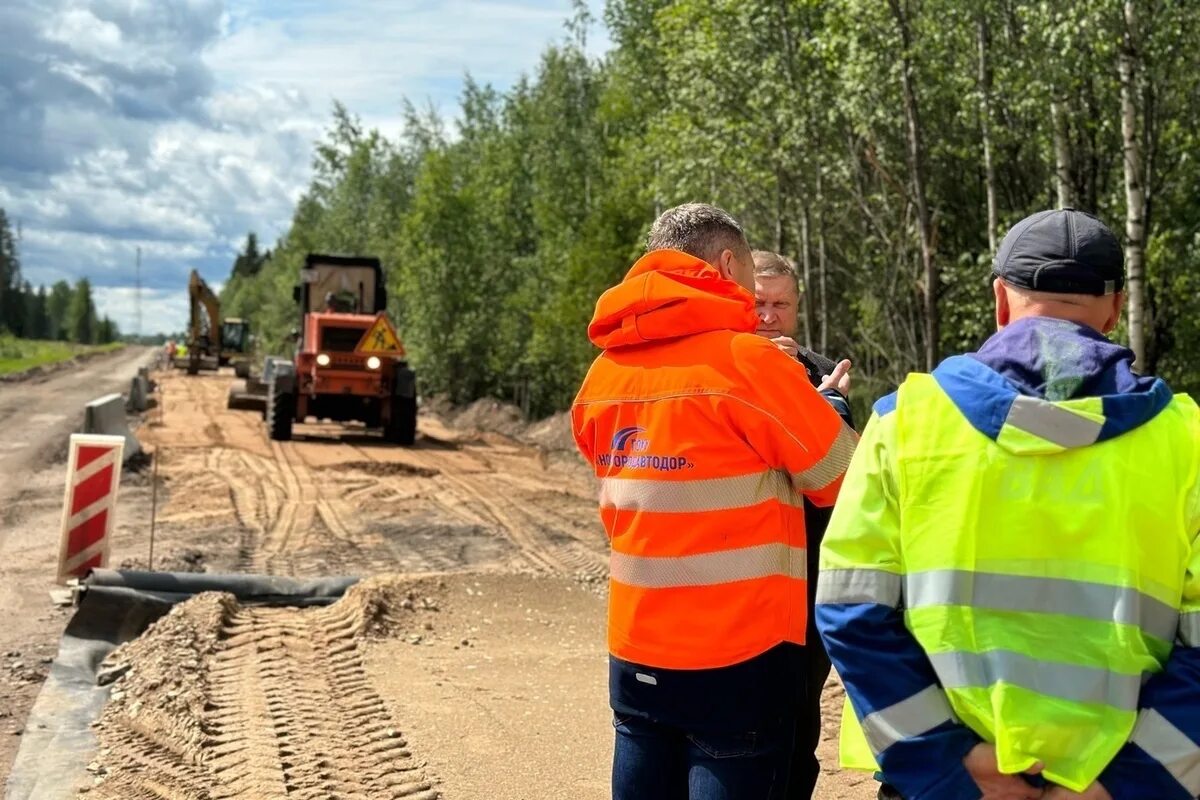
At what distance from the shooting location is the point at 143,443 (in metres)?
20.6

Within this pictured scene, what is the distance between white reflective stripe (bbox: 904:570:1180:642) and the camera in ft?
6.29

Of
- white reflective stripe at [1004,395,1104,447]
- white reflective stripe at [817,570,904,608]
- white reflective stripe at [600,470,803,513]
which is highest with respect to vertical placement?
white reflective stripe at [1004,395,1104,447]

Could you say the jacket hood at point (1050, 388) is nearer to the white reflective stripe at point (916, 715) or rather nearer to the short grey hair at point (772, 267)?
the white reflective stripe at point (916, 715)

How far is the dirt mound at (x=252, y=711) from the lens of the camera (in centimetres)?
510

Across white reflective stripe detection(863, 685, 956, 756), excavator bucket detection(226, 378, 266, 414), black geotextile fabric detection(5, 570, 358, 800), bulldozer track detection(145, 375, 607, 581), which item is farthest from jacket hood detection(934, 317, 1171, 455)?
excavator bucket detection(226, 378, 266, 414)

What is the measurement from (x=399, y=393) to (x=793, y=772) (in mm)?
19110

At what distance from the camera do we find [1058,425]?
1925 millimetres

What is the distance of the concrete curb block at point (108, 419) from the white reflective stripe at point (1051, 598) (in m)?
13.7

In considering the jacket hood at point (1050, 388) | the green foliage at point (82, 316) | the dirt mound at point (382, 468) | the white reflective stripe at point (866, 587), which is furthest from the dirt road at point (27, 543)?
the green foliage at point (82, 316)

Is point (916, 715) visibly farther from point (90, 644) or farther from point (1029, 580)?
point (90, 644)

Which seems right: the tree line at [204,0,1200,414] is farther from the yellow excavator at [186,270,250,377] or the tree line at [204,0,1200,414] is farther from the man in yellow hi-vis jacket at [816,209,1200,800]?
the yellow excavator at [186,270,250,377]

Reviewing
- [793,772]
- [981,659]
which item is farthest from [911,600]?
[793,772]

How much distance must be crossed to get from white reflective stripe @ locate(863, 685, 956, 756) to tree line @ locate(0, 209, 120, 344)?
376 feet

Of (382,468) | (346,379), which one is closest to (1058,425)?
(382,468)
